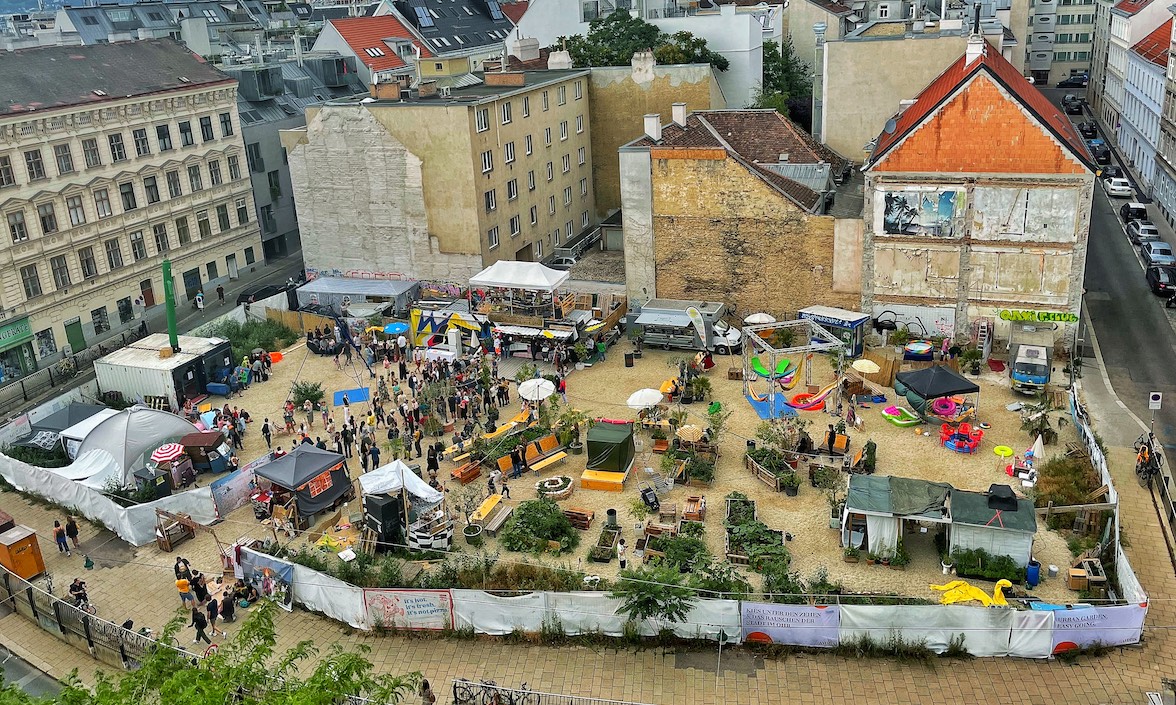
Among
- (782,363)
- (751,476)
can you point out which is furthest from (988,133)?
(751,476)

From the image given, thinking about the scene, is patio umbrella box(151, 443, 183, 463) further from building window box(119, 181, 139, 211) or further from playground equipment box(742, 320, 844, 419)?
building window box(119, 181, 139, 211)

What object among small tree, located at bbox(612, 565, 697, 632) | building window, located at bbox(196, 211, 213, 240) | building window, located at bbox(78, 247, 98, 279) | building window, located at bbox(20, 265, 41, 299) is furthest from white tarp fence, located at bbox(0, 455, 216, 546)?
building window, located at bbox(196, 211, 213, 240)

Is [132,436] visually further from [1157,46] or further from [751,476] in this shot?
[1157,46]

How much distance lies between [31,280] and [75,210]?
4.20 m

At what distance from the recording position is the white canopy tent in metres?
43.6

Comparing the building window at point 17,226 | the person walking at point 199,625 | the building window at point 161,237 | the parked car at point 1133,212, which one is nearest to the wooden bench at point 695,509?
the person walking at point 199,625

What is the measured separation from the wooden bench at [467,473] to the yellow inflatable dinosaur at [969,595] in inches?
608

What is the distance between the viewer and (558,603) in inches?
932

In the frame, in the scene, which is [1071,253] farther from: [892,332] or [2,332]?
[2,332]

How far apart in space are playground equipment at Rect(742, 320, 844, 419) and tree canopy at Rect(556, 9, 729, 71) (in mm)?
24012

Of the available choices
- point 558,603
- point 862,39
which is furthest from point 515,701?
point 862,39

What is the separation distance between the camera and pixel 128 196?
162 ft

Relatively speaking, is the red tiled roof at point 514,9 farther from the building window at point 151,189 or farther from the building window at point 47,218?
the building window at point 47,218

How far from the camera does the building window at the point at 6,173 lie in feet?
140
